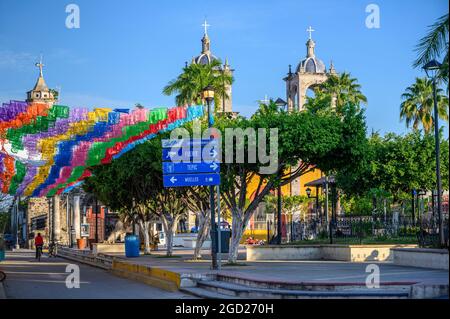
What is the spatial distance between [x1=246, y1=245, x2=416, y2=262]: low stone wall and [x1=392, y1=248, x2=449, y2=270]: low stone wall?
4.11m

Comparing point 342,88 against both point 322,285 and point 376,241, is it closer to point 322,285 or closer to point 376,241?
point 376,241

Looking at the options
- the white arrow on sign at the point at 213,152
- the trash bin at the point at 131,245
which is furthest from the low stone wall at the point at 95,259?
the white arrow on sign at the point at 213,152

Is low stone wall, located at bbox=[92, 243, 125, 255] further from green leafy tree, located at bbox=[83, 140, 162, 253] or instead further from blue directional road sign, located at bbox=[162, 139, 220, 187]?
blue directional road sign, located at bbox=[162, 139, 220, 187]

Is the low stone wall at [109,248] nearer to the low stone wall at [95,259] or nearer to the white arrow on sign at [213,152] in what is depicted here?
the low stone wall at [95,259]

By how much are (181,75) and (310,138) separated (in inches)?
1001

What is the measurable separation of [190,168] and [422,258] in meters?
8.00

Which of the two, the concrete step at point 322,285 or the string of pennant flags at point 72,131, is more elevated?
the string of pennant flags at point 72,131

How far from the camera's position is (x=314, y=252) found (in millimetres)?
34688

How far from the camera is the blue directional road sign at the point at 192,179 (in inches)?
1067

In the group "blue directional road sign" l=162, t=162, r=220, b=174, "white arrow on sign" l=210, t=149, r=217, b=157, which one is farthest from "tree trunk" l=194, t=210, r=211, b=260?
"white arrow on sign" l=210, t=149, r=217, b=157

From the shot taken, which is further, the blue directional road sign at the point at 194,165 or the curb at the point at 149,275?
the blue directional road sign at the point at 194,165

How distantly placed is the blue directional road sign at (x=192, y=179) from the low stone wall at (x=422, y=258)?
644 centimetres

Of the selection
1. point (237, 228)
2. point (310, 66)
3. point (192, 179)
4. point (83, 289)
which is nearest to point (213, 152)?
point (192, 179)
